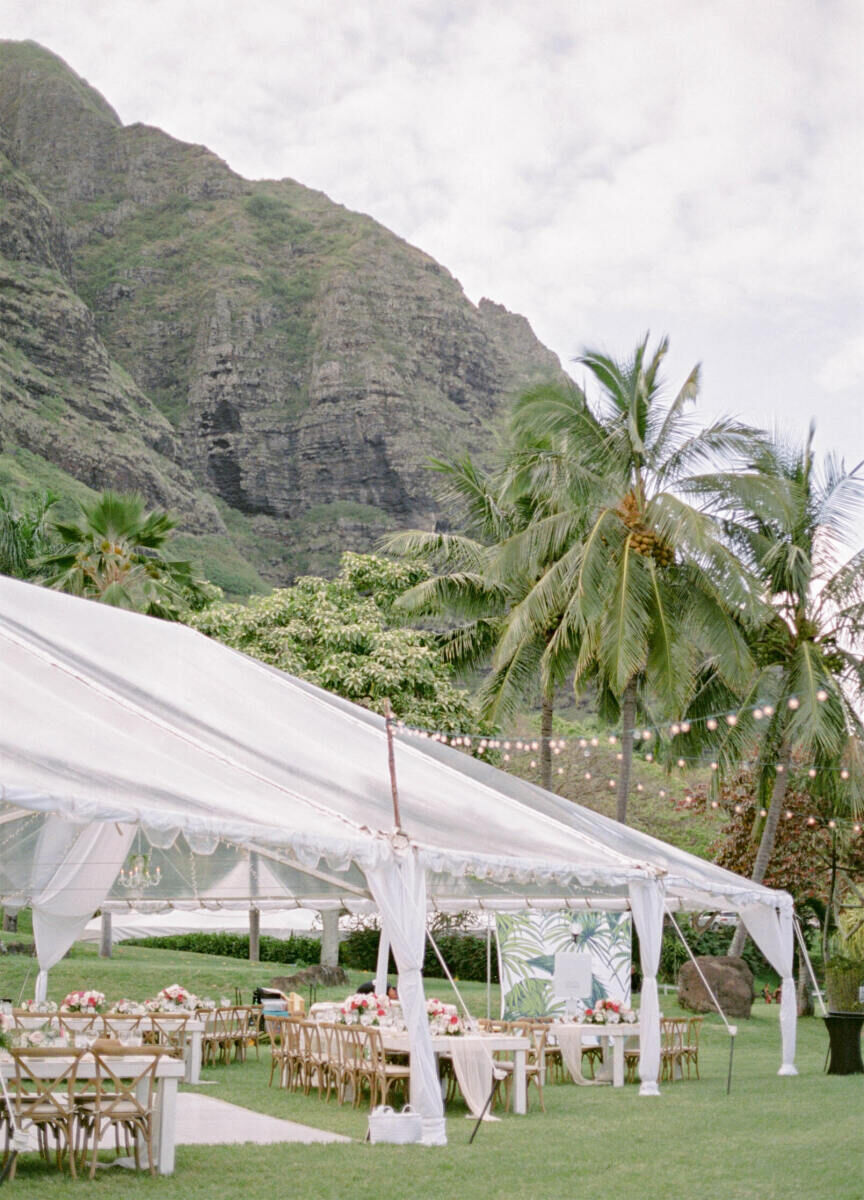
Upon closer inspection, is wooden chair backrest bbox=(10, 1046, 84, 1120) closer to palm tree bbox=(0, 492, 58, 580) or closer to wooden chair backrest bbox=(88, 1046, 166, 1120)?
wooden chair backrest bbox=(88, 1046, 166, 1120)

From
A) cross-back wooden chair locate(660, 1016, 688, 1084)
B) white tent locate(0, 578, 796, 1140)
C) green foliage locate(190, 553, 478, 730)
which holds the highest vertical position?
green foliage locate(190, 553, 478, 730)

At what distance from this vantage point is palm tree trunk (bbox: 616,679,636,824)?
22.7 m

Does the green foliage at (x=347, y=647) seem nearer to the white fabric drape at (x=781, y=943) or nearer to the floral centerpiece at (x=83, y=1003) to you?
the white fabric drape at (x=781, y=943)

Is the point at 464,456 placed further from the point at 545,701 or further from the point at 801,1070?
the point at 801,1070

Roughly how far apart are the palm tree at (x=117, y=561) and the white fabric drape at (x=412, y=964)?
14.9m

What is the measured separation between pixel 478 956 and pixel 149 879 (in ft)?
45.2

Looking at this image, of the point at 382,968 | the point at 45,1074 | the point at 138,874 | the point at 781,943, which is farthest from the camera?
the point at 138,874

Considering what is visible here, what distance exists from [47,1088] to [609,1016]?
8959 mm

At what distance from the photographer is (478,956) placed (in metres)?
30.3

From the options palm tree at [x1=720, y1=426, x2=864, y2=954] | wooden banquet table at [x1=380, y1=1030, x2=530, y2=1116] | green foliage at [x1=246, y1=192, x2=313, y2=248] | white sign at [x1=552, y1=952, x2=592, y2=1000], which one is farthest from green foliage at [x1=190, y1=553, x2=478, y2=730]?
green foliage at [x1=246, y1=192, x2=313, y2=248]

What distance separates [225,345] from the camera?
104 metres

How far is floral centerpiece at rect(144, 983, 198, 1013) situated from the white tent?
1465mm

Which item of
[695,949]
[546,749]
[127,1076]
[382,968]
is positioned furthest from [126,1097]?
[695,949]

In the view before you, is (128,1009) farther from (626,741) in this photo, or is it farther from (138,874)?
(626,741)
